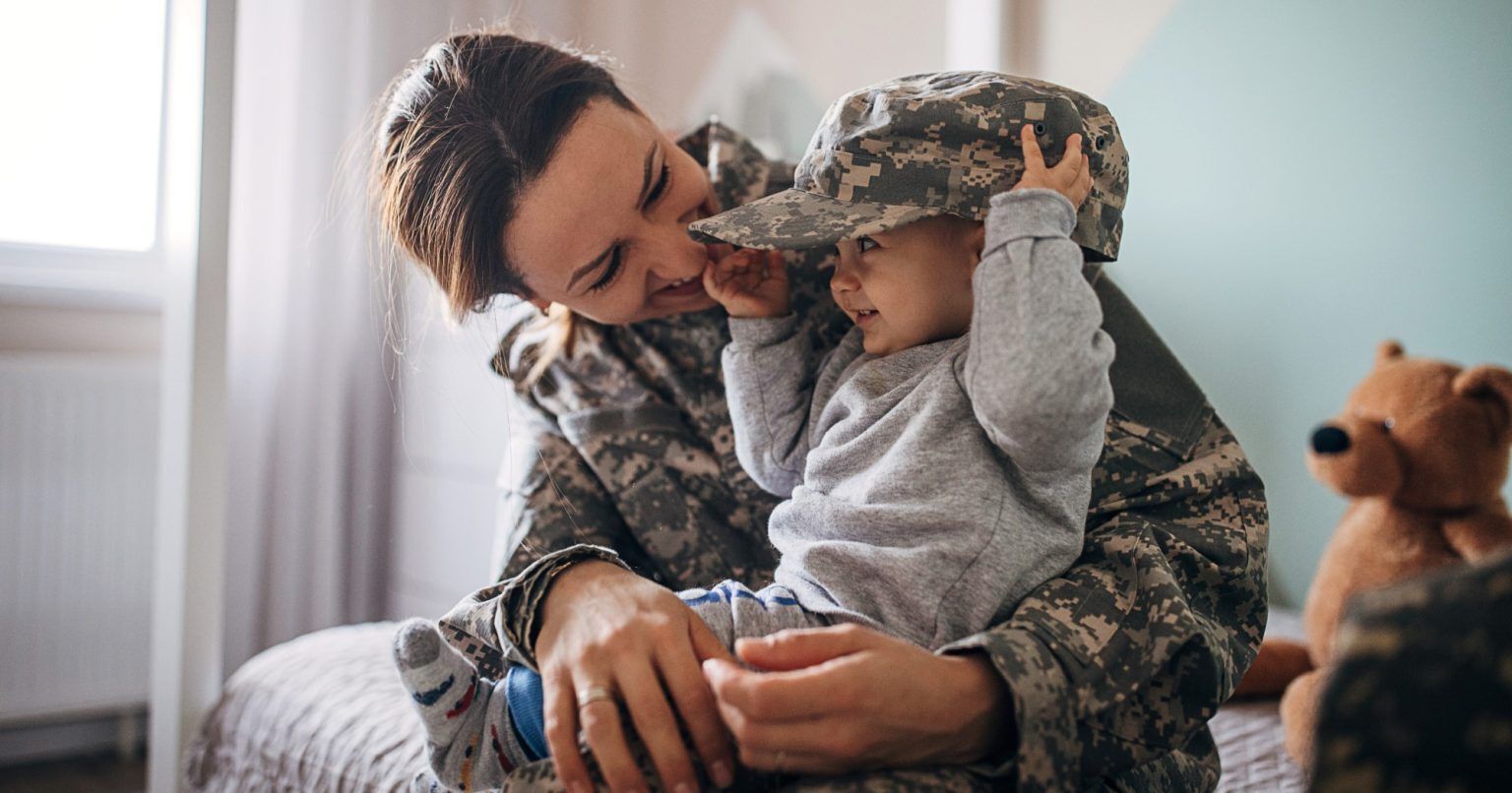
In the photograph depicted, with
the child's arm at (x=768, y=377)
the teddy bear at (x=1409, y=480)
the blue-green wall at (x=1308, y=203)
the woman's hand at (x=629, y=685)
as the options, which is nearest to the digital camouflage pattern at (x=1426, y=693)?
the woman's hand at (x=629, y=685)

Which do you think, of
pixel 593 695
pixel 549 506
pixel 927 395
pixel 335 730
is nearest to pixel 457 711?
pixel 593 695

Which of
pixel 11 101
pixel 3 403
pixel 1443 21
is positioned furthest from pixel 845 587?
pixel 11 101

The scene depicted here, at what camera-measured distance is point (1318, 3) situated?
178cm

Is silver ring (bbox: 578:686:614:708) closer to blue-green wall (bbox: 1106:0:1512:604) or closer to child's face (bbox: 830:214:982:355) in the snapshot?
Answer: child's face (bbox: 830:214:982:355)

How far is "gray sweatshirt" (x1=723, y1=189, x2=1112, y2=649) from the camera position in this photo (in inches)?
28.3

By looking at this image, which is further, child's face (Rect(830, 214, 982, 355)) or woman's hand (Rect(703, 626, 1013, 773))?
child's face (Rect(830, 214, 982, 355))

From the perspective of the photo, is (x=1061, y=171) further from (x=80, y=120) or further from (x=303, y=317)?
(x=80, y=120)

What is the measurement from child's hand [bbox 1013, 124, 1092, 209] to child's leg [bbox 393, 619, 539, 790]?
54 cm

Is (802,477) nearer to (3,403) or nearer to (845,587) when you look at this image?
(845,587)

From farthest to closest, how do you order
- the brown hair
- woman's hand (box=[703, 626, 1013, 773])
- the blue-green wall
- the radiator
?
1. the radiator
2. the blue-green wall
3. the brown hair
4. woman's hand (box=[703, 626, 1013, 773])

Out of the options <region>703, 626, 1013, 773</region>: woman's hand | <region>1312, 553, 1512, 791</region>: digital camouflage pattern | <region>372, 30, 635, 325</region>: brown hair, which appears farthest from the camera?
<region>372, 30, 635, 325</region>: brown hair

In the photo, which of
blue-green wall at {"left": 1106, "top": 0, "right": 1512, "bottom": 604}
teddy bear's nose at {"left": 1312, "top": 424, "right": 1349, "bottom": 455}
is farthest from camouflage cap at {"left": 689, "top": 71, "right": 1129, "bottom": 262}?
blue-green wall at {"left": 1106, "top": 0, "right": 1512, "bottom": 604}

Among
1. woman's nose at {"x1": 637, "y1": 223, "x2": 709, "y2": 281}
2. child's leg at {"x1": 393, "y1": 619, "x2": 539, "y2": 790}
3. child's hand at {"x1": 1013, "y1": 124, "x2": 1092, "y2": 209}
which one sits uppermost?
child's hand at {"x1": 1013, "y1": 124, "x2": 1092, "y2": 209}

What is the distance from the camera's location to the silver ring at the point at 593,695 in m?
0.73
